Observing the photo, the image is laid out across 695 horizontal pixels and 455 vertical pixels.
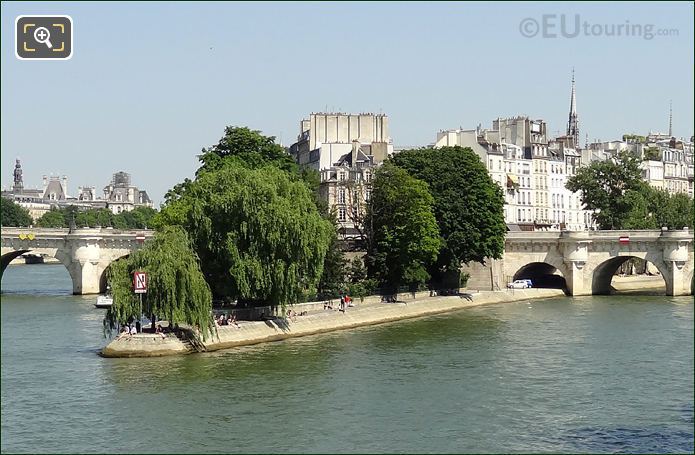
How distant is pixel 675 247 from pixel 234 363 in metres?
40.3

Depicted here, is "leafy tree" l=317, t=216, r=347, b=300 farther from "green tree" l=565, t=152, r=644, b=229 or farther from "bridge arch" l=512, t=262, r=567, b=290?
"green tree" l=565, t=152, r=644, b=229

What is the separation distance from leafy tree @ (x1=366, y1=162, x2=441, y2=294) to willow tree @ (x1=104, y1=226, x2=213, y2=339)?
67.9 ft

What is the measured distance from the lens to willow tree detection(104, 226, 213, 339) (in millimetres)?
42656

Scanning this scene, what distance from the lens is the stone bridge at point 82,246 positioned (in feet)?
257

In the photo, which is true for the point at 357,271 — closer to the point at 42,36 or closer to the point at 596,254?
the point at 596,254

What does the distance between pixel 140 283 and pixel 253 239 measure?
22.8 ft

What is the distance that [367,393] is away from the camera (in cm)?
3566

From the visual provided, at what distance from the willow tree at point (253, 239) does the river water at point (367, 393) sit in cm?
277

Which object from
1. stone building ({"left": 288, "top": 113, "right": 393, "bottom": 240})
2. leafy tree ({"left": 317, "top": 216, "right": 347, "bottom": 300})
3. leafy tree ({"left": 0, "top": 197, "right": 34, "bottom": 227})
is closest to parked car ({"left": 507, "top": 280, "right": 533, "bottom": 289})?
leafy tree ({"left": 317, "top": 216, "right": 347, "bottom": 300})

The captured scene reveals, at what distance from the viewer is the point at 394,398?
3469cm

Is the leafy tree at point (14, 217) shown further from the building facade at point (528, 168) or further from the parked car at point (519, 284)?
the parked car at point (519, 284)

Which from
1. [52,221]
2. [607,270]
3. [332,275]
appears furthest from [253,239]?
[52,221]

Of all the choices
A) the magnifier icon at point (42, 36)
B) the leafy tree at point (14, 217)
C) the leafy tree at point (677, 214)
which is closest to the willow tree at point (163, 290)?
the magnifier icon at point (42, 36)

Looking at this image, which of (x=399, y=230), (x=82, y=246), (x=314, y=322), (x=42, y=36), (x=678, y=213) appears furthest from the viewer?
(x=678, y=213)
